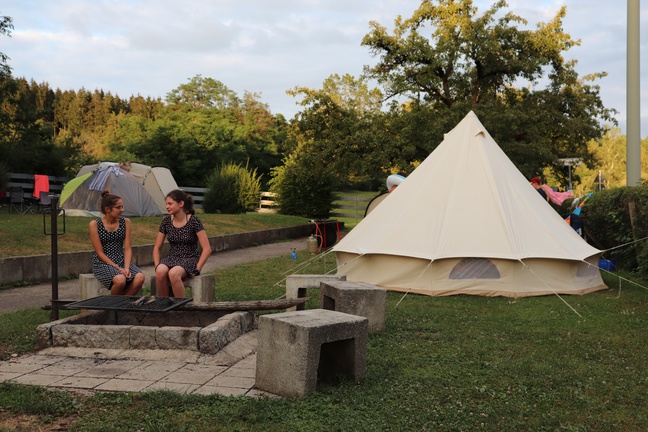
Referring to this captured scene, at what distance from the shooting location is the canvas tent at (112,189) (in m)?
20.6

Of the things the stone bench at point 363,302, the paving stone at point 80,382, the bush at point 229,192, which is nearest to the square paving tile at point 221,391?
the paving stone at point 80,382

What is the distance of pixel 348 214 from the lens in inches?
1227

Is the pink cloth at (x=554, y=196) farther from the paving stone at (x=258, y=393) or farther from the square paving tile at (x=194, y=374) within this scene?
the paving stone at (x=258, y=393)

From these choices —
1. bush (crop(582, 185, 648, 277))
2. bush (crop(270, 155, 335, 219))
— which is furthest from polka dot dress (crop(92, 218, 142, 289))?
bush (crop(270, 155, 335, 219))

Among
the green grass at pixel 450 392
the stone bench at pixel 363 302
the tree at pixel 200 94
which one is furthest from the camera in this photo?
the tree at pixel 200 94

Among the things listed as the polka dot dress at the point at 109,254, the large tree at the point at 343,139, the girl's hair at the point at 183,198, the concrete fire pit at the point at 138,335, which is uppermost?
the large tree at the point at 343,139

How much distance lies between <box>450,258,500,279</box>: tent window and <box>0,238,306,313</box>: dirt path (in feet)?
17.6

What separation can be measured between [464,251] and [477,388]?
4894mm

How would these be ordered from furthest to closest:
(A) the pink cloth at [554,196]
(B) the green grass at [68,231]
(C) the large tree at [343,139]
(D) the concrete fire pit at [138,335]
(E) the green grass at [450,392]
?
(C) the large tree at [343,139] < (A) the pink cloth at [554,196] < (B) the green grass at [68,231] < (D) the concrete fire pit at [138,335] < (E) the green grass at [450,392]

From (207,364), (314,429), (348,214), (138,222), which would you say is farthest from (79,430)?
(348,214)

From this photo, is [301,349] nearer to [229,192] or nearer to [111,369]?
[111,369]

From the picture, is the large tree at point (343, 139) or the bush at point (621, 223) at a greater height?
the large tree at point (343, 139)

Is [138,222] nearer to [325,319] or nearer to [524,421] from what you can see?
[325,319]

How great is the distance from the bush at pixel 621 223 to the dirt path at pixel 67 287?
7579 millimetres
